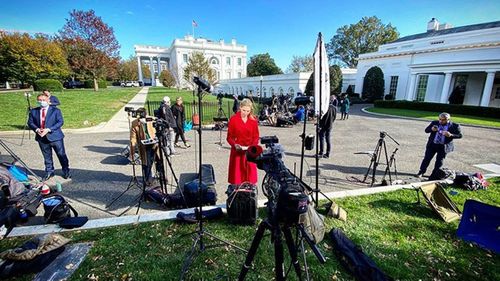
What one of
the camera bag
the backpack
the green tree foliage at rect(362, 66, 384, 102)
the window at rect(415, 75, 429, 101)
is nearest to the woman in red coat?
the camera bag

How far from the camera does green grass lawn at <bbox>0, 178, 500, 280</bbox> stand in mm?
2799

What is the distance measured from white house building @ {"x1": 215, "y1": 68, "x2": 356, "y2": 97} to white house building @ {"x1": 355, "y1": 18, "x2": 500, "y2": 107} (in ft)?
18.1

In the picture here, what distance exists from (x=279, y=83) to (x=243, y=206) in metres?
34.2

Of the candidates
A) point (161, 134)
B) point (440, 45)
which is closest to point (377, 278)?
point (161, 134)

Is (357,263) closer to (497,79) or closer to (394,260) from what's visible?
(394,260)

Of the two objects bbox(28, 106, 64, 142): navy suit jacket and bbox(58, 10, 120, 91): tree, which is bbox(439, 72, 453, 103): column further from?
bbox(58, 10, 120, 91): tree

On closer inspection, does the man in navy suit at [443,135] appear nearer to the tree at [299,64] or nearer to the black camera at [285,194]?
the black camera at [285,194]

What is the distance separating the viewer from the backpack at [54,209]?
3604 mm

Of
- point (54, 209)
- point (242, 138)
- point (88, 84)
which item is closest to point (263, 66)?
point (88, 84)

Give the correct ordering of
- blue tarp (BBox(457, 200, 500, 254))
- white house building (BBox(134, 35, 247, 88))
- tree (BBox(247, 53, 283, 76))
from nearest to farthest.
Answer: blue tarp (BBox(457, 200, 500, 254)) → tree (BBox(247, 53, 283, 76)) → white house building (BBox(134, 35, 247, 88))

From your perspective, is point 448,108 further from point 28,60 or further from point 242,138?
point 28,60

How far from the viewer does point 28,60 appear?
112 ft

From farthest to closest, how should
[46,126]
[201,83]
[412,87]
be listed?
[412,87], [46,126], [201,83]

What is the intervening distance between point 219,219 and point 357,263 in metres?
2.26
